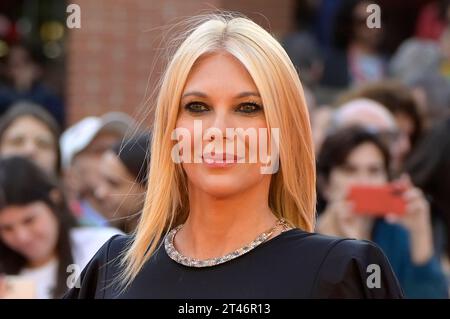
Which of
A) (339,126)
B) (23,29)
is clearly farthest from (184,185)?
(23,29)

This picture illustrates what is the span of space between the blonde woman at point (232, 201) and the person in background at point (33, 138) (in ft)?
12.5

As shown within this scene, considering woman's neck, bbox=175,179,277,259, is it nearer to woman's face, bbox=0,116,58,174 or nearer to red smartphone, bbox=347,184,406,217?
red smartphone, bbox=347,184,406,217

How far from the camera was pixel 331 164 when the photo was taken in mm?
5926

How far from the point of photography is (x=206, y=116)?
2.66 metres

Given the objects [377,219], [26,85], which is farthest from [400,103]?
[26,85]

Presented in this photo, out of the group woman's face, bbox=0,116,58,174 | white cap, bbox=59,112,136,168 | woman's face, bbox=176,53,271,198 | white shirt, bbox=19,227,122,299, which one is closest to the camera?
woman's face, bbox=176,53,271,198

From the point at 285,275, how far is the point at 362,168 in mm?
3374

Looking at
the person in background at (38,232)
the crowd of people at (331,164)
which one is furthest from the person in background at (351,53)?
the person in background at (38,232)

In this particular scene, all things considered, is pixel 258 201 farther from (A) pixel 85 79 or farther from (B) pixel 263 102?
(A) pixel 85 79

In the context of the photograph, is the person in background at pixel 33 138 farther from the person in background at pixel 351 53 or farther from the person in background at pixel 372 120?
the person in background at pixel 351 53

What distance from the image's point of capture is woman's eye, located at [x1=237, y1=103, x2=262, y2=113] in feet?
8.70

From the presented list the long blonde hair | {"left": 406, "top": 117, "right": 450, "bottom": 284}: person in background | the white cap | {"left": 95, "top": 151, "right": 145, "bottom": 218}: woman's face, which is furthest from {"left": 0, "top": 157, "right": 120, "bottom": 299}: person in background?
the long blonde hair

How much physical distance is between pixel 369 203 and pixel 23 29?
498 centimetres
